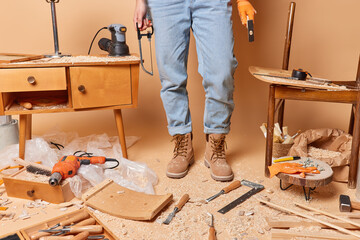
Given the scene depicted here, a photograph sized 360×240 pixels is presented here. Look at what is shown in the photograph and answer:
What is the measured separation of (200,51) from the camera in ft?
5.81

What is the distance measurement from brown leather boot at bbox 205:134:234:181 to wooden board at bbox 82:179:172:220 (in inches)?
13.3

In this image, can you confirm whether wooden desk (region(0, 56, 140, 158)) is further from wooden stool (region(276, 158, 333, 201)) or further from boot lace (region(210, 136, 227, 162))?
wooden stool (region(276, 158, 333, 201))

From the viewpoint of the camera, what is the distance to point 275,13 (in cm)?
249

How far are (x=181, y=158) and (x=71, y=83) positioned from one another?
0.66m

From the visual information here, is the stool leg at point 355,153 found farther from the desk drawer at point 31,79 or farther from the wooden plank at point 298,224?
the desk drawer at point 31,79

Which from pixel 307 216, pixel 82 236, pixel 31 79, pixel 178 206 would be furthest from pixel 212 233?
pixel 31 79

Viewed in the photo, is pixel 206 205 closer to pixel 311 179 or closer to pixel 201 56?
pixel 311 179

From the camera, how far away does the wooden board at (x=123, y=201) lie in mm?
1508

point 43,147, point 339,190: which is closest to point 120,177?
point 43,147

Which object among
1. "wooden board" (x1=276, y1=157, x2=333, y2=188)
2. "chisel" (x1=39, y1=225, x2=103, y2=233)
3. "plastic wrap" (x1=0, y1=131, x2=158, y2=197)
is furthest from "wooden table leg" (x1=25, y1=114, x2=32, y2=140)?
"wooden board" (x1=276, y1=157, x2=333, y2=188)

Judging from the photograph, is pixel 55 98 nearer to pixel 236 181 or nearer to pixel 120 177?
pixel 120 177

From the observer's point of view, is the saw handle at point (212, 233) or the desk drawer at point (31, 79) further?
the desk drawer at point (31, 79)

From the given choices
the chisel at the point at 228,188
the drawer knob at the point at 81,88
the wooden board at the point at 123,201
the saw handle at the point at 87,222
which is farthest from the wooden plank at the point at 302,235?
the drawer knob at the point at 81,88

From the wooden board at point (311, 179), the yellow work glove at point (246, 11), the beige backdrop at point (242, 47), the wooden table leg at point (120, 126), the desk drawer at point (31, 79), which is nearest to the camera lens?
the wooden board at point (311, 179)
